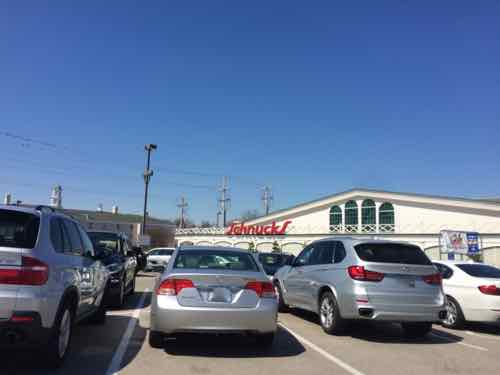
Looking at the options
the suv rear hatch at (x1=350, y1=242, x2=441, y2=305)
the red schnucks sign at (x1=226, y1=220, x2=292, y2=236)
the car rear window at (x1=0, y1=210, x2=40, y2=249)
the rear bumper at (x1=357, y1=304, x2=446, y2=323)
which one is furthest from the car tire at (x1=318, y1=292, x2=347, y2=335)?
the red schnucks sign at (x1=226, y1=220, x2=292, y2=236)

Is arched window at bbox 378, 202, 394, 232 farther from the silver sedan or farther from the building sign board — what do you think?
the silver sedan

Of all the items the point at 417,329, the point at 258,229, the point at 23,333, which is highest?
the point at 258,229

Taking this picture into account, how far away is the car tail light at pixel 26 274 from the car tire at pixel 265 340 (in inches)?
128

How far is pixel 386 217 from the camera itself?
1668 inches

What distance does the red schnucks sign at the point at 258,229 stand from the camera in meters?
51.0

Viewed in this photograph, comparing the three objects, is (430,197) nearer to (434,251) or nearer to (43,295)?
(434,251)

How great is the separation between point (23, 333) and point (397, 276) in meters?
5.90

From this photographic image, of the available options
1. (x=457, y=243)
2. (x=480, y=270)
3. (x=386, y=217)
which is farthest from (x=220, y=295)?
(x=386, y=217)

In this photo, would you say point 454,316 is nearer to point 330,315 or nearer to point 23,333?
point 330,315

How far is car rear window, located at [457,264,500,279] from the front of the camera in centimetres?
1007

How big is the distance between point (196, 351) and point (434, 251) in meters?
33.8

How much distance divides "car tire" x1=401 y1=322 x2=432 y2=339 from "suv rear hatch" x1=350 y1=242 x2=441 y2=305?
0.98 meters

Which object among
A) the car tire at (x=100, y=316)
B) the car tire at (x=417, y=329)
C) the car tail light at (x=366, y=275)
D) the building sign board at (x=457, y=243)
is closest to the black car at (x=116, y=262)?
the car tire at (x=100, y=316)

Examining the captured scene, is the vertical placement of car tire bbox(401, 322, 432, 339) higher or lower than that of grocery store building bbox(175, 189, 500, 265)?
lower
